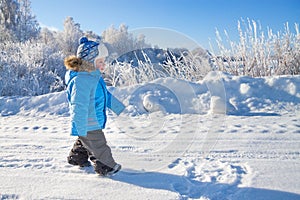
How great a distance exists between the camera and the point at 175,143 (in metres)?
2.79

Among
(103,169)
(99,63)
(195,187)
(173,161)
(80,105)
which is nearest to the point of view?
(195,187)

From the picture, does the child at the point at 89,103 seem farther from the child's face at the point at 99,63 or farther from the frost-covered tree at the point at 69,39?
the frost-covered tree at the point at 69,39

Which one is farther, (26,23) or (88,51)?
(26,23)

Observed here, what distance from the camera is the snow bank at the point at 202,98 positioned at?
12.8 feet

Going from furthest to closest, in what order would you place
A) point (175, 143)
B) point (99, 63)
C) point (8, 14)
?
point (8, 14) → point (175, 143) → point (99, 63)

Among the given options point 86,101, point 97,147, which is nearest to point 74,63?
point 86,101

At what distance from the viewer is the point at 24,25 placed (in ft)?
54.9

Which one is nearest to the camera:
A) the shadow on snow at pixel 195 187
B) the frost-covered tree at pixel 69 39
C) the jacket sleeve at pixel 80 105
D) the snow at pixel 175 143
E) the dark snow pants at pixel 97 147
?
the shadow on snow at pixel 195 187

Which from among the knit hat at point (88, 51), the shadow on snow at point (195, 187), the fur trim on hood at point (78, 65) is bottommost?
the shadow on snow at point (195, 187)

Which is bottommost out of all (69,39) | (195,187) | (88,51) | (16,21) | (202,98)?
(195,187)

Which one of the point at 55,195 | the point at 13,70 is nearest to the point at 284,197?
the point at 55,195

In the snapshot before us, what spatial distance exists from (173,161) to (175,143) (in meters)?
0.45

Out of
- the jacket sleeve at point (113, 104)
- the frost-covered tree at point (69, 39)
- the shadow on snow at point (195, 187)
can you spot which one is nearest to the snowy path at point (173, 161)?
the shadow on snow at point (195, 187)

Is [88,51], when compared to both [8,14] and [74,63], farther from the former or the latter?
[8,14]
